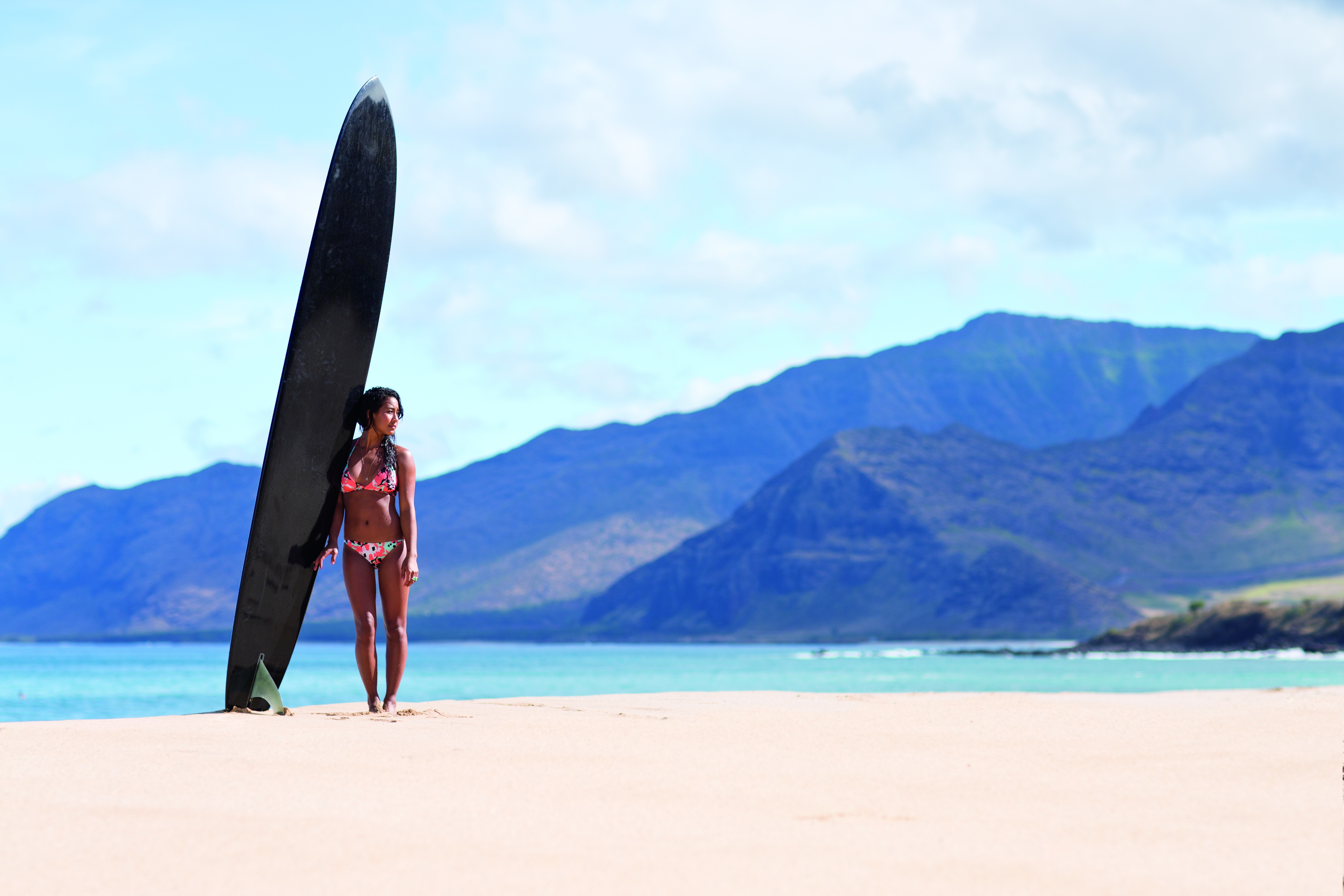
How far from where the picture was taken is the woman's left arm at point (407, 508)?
921 cm

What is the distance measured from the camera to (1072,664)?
355 feet

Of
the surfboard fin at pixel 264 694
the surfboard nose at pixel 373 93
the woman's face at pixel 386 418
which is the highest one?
the surfboard nose at pixel 373 93

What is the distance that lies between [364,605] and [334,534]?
0.58 meters

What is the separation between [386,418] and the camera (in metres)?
9.28

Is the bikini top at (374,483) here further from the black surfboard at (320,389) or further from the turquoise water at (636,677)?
the turquoise water at (636,677)

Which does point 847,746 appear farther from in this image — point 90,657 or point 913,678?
point 90,657

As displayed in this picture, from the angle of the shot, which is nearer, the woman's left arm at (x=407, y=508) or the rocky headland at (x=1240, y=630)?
the woman's left arm at (x=407, y=508)

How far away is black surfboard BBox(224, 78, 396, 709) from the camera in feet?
29.6

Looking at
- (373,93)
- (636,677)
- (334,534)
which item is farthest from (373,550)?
(636,677)

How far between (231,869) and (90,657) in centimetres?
18858

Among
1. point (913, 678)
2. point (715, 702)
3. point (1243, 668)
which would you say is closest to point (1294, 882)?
point (715, 702)

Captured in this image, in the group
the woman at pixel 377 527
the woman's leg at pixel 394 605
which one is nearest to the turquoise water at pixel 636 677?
the woman's leg at pixel 394 605

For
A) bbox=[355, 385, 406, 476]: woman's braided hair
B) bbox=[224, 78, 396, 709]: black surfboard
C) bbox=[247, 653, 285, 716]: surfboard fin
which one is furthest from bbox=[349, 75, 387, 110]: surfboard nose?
bbox=[247, 653, 285, 716]: surfboard fin

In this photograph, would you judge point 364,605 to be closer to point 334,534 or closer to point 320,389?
point 334,534
